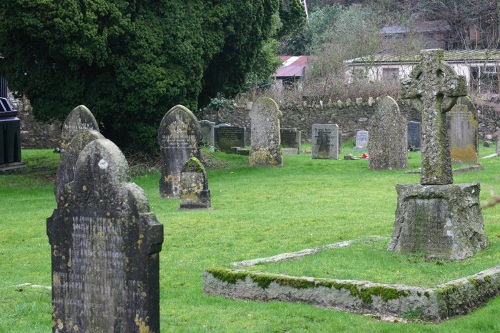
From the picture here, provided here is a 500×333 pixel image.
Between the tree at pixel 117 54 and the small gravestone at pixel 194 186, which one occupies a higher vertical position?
the tree at pixel 117 54

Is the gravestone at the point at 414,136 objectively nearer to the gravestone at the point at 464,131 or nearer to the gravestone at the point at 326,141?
the gravestone at the point at 326,141

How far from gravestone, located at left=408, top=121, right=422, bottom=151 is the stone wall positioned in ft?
13.8

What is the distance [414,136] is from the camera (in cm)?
3328

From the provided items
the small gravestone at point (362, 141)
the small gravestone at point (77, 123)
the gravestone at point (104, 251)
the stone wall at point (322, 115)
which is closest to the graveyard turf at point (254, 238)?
the gravestone at point (104, 251)

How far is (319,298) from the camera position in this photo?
9.38 m

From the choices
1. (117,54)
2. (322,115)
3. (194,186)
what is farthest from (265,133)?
(322,115)

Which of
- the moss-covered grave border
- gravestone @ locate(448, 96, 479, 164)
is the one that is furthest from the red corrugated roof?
the moss-covered grave border

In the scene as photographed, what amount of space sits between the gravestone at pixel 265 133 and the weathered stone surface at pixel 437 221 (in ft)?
50.6

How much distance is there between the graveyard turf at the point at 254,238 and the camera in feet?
29.3

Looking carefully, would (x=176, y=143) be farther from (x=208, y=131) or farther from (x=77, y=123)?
(x=208, y=131)

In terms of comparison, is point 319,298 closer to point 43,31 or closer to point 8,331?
point 8,331

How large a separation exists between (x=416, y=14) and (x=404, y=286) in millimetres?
41452

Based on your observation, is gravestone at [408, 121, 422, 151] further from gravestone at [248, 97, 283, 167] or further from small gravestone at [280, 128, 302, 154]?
gravestone at [248, 97, 283, 167]

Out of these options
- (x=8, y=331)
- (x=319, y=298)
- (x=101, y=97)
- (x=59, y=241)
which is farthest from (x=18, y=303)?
(x=101, y=97)
